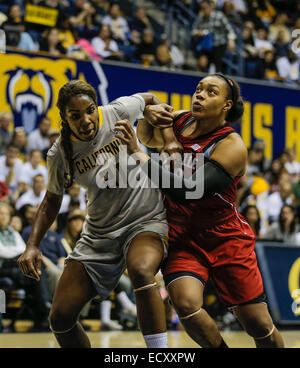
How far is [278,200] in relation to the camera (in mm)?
11195

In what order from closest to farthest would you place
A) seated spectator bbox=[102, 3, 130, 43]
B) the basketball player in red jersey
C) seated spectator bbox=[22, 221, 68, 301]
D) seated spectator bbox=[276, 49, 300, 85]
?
the basketball player in red jersey, seated spectator bbox=[22, 221, 68, 301], seated spectator bbox=[102, 3, 130, 43], seated spectator bbox=[276, 49, 300, 85]

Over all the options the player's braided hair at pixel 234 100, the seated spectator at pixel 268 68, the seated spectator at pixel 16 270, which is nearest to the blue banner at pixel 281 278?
the seated spectator at pixel 16 270

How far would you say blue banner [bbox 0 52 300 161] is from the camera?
10008 mm

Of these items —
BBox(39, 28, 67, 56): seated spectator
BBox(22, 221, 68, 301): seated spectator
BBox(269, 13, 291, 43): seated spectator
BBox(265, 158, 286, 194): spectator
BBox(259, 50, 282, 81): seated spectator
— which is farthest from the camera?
BBox(269, 13, 291, 43): seated spectator

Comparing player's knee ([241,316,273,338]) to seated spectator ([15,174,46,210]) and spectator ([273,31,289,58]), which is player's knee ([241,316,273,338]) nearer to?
seated spectator ([15,174,46,210])

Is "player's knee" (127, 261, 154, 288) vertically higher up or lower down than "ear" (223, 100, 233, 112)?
lower down

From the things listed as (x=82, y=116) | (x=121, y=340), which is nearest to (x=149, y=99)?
(x=82, y=116)

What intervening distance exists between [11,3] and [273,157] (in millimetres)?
5525

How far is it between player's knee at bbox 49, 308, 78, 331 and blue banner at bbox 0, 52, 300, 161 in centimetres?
610

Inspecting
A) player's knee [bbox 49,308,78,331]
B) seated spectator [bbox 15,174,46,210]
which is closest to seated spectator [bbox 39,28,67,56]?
seated spectator [bbox 15,174,46,210]

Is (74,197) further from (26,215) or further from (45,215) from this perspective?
(45,215)

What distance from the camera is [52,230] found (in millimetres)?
8383

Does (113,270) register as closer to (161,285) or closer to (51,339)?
(51,339)

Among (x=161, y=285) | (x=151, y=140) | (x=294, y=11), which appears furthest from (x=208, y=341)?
(x=294, y=11)
